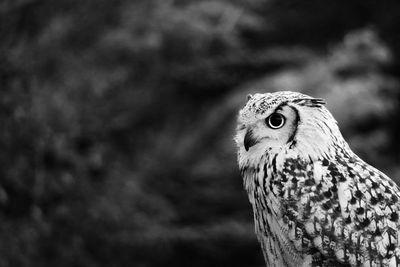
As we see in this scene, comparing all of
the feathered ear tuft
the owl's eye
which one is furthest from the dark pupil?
the feathered ear tuft

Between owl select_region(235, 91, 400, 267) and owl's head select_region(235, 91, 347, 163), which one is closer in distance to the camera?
owl select_region(235, 91, 400, 267)

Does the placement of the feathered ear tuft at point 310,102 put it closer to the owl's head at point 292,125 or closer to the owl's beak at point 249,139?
the owl's head at point 292,125

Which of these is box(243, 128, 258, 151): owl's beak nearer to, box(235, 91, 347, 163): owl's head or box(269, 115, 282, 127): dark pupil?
box(235, 91, 347, 163): owl's head

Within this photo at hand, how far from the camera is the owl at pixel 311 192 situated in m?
2.41

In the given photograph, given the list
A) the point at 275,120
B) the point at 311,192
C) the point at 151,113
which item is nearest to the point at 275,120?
the point at 275,120

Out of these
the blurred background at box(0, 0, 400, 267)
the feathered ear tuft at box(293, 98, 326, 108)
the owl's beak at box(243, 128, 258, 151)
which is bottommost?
the owl's beak at box(243, 128, 258, 151)

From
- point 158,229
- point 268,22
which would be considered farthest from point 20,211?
point 268,22

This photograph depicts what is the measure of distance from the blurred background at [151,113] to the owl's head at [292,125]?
2.90m

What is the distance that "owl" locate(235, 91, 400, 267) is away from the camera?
7.92ft

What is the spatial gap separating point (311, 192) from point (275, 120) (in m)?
0.36

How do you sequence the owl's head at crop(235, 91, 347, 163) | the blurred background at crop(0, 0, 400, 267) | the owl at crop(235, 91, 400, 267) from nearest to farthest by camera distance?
1. the owl at crop(235, 91, 400, 267)
2. the owl's head at crop(235, 91, 347, 163)
3. the blurred background at crop(0, 0, 400, 267)

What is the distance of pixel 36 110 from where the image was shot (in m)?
5.62

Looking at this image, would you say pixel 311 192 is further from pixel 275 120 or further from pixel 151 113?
pixel 151 113

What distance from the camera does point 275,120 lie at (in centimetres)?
262
